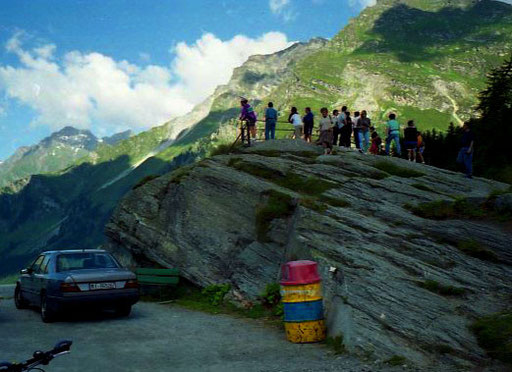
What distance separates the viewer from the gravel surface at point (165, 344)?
954 centimetres

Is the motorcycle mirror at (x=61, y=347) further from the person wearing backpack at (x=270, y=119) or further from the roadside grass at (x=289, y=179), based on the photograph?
the person wearing backpack at (x=270, y=119)

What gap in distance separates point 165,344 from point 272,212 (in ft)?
24.2

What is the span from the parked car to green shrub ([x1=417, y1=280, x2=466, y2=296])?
751 cm

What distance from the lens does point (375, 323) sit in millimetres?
10242

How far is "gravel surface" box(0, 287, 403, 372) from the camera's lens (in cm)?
954

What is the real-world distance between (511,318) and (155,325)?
851 centimetres

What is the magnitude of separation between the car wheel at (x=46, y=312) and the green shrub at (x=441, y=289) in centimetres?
933

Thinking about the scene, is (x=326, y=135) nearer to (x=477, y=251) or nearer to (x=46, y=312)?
(x=477, y=251)

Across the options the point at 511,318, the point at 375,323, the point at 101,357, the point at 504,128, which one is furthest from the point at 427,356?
the point at 504,128

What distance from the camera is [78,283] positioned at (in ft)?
43.4

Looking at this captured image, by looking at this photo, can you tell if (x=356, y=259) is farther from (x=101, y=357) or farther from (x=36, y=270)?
(x=36, y=270)

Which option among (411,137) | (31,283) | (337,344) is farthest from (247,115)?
(337,344)

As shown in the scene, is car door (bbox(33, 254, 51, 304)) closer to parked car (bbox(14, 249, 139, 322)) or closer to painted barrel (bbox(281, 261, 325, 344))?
parked car (bbox(14, 249, 139, 322))

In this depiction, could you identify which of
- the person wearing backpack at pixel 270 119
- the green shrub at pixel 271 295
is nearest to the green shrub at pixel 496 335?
the green shrub at pixel 271 295
